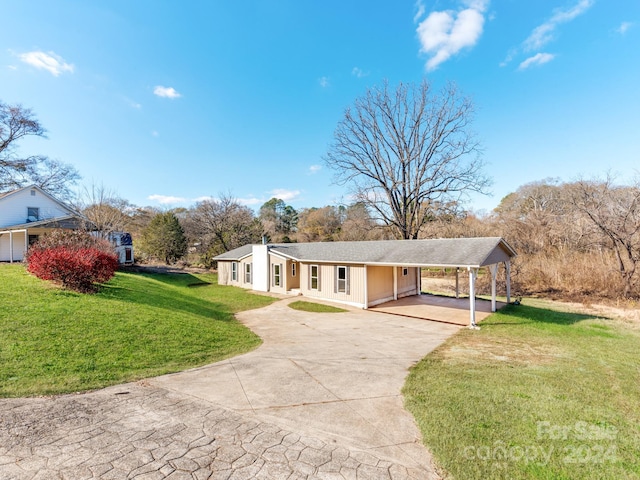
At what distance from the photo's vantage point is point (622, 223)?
15.5 m

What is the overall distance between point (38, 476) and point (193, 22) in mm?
16374

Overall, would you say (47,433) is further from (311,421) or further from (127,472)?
(311,421)

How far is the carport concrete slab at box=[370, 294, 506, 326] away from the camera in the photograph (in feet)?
38.5

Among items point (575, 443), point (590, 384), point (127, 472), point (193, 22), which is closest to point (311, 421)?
point (127, 472)

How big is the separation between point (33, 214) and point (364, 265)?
2649 cm

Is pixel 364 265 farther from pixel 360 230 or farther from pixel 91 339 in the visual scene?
pixel 360 230

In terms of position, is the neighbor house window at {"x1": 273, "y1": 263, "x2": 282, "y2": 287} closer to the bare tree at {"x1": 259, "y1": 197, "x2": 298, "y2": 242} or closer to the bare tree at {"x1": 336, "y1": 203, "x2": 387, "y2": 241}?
the bare tree at {"x1": 336, "y1": 203, "x2": 387, "y2": 241}

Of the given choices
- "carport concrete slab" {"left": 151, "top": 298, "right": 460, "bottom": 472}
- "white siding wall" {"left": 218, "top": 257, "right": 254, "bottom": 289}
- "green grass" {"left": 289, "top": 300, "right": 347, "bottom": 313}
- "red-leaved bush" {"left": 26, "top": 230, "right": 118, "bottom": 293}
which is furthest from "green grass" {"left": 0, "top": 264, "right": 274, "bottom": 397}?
"white siding wall" {"left": 218, "top": 257, "right": 254, "bottom": 289}

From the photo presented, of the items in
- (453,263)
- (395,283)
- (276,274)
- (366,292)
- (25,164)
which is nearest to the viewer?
(453,263)

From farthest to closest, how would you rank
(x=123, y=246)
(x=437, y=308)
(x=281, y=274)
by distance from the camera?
(x=123, y=246) → (x=281, y=274) → (x=437, y=308)

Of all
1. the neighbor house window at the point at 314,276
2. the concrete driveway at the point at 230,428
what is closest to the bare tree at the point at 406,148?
the neighbor house window at the point at 314,276

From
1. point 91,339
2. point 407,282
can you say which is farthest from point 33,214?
point 407,282

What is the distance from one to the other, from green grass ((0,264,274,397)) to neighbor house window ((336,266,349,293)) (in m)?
6.05

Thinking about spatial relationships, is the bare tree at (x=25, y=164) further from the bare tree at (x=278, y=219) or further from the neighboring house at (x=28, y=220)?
the bare tree at (x=278, y=219)
